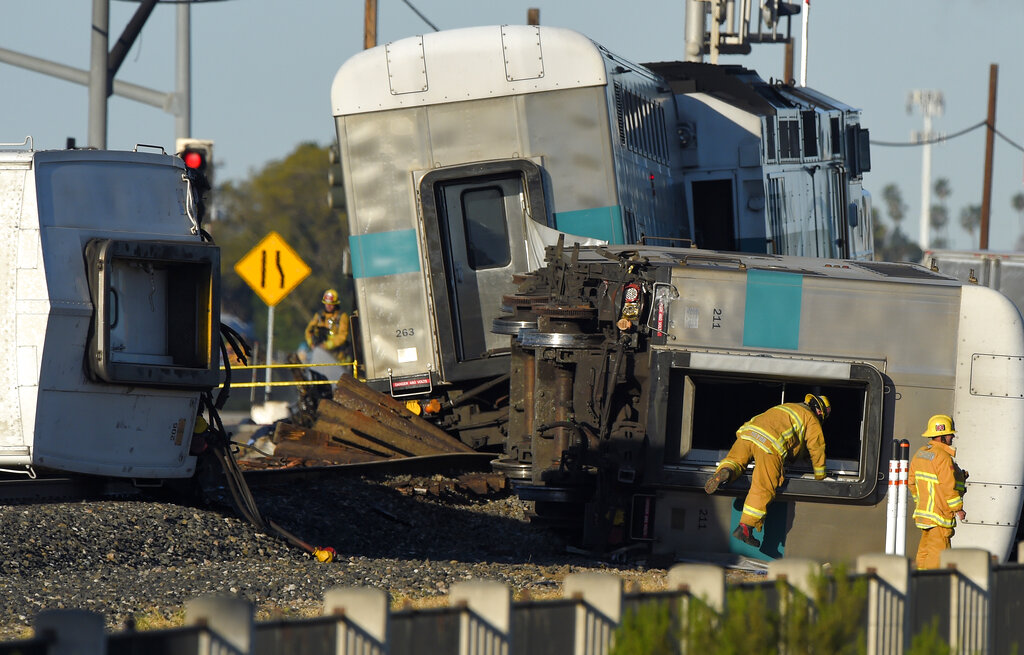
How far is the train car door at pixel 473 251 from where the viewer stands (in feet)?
49.6

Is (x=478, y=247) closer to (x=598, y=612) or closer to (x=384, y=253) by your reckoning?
(x=384, y=253)

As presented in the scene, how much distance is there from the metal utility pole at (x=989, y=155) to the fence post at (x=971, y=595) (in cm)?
3184

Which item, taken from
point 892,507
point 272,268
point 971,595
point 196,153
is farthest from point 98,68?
point 971,595

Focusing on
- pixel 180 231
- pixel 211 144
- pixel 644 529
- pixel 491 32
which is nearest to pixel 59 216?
pixel 180 231

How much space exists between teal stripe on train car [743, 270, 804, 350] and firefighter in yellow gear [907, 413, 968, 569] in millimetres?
1178

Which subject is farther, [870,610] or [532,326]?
[532,326]

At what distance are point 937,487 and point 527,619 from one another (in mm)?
6123

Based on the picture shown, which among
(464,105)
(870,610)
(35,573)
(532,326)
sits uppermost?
(464,105)

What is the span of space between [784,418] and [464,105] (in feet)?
17.5

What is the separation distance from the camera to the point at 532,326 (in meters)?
12.3

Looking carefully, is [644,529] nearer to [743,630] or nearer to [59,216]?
[59,216]

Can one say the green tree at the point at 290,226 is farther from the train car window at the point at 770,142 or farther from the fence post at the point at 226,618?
the fence post at the point at 226,618

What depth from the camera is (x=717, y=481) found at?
36.3ft

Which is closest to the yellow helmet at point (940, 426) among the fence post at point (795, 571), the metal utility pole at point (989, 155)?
the fence post at point (795, 571)
